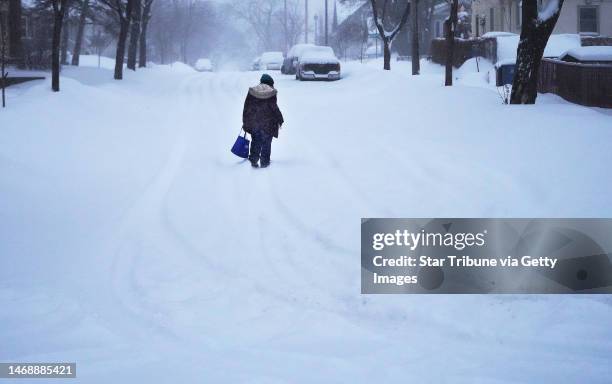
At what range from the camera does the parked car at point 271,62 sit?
46875 millimetres

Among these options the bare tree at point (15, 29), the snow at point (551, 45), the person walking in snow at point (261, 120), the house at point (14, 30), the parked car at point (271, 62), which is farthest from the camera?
the parked car at point (271, 62)

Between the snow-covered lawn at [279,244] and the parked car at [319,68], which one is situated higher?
the parked car at [319,68]

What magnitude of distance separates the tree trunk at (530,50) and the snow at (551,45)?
8368 mm

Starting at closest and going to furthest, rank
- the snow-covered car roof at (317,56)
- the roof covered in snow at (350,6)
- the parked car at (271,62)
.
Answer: the snow-covered car roof at (317,56) → the parked car at (271,62) → the roof covered in snow at (350,6)

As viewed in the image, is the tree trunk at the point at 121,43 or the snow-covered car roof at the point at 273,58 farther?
the snow-covered car roof at the point at 273,58

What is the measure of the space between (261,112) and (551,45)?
17.6m

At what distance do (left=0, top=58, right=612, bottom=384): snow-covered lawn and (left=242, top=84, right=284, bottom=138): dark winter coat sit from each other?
2.35 ft

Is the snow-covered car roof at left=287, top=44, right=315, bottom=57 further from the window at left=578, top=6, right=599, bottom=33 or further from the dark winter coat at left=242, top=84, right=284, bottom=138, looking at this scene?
the dark winter coat at left=242, top=84, right=284, bottom=138

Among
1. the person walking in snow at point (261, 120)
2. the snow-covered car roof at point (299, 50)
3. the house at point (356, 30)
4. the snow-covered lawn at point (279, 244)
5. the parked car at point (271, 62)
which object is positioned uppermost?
the house at point (356, 30)

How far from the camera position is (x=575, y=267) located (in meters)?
7.21

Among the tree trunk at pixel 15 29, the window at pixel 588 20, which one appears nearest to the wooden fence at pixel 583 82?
the window at pixel 588 20

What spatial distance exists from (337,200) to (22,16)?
105ft

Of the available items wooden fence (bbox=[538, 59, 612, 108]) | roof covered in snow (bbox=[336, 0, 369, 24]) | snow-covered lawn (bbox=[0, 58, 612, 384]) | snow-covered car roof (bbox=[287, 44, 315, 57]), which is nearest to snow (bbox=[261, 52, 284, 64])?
roof covered in snow (bbox=[336, 0, 369, 24])

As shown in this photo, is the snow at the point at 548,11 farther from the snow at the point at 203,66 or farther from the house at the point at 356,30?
the snow at the point at 203,66
